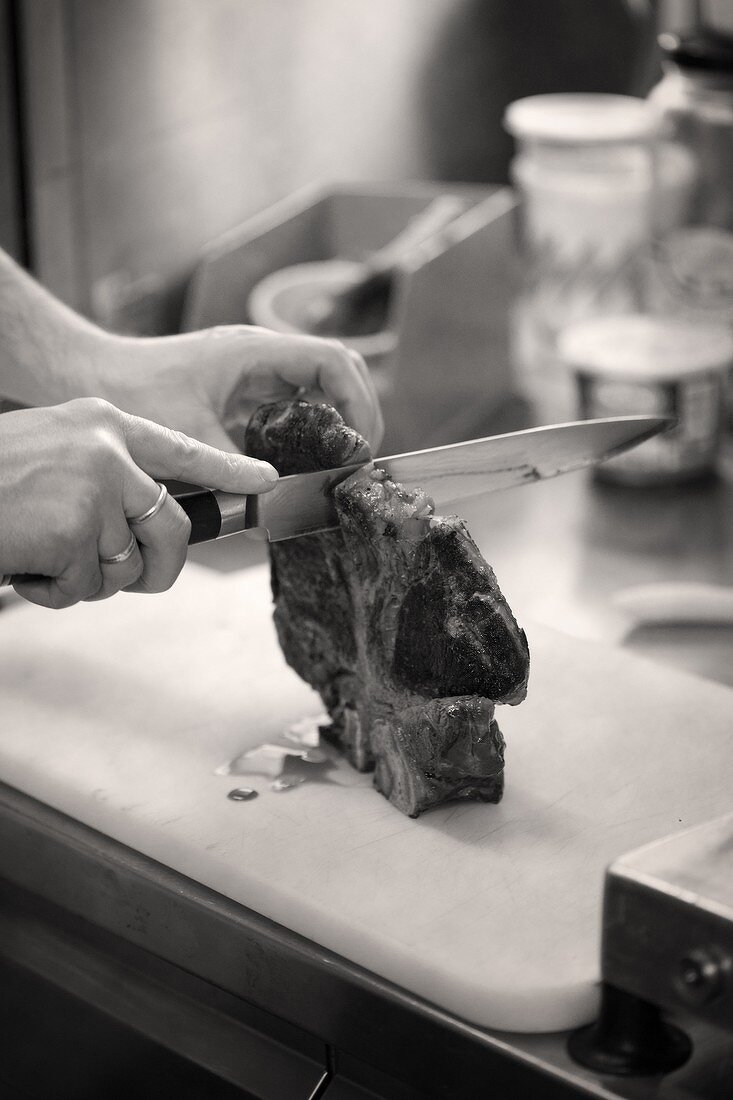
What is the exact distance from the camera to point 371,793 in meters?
1.24

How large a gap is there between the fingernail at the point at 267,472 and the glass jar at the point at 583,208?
1177mm

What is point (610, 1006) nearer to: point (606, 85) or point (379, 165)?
point (379, 165)

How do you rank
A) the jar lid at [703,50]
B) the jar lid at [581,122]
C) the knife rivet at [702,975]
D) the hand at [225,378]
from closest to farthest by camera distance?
1. the knife rivet at [702,975]
2. the hand at [225,378]
3. the jar lid at [703,50]
4. the jar lid at [581,122]

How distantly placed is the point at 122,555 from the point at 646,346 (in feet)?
3.84

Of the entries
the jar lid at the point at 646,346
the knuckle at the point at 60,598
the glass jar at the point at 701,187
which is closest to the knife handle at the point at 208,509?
the knuckle at the point at 60,598

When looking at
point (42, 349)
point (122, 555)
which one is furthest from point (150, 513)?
point (42, 349)

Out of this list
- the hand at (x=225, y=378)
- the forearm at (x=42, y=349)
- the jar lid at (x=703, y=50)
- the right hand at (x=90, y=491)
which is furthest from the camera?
the jar lid at (x=703, y=50)

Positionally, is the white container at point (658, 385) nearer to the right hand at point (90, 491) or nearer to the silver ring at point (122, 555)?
the right hand at point (90, 491)

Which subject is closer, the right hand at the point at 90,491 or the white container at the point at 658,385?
the right hand at the point at 90,491

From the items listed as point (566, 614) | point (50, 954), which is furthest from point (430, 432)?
point (50, 954)

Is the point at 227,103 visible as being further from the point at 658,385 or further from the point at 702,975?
the point at 702,975

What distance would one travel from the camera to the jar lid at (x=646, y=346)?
199cm

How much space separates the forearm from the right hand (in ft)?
1.40

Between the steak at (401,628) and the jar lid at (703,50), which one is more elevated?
the jar lid at (703,50)
